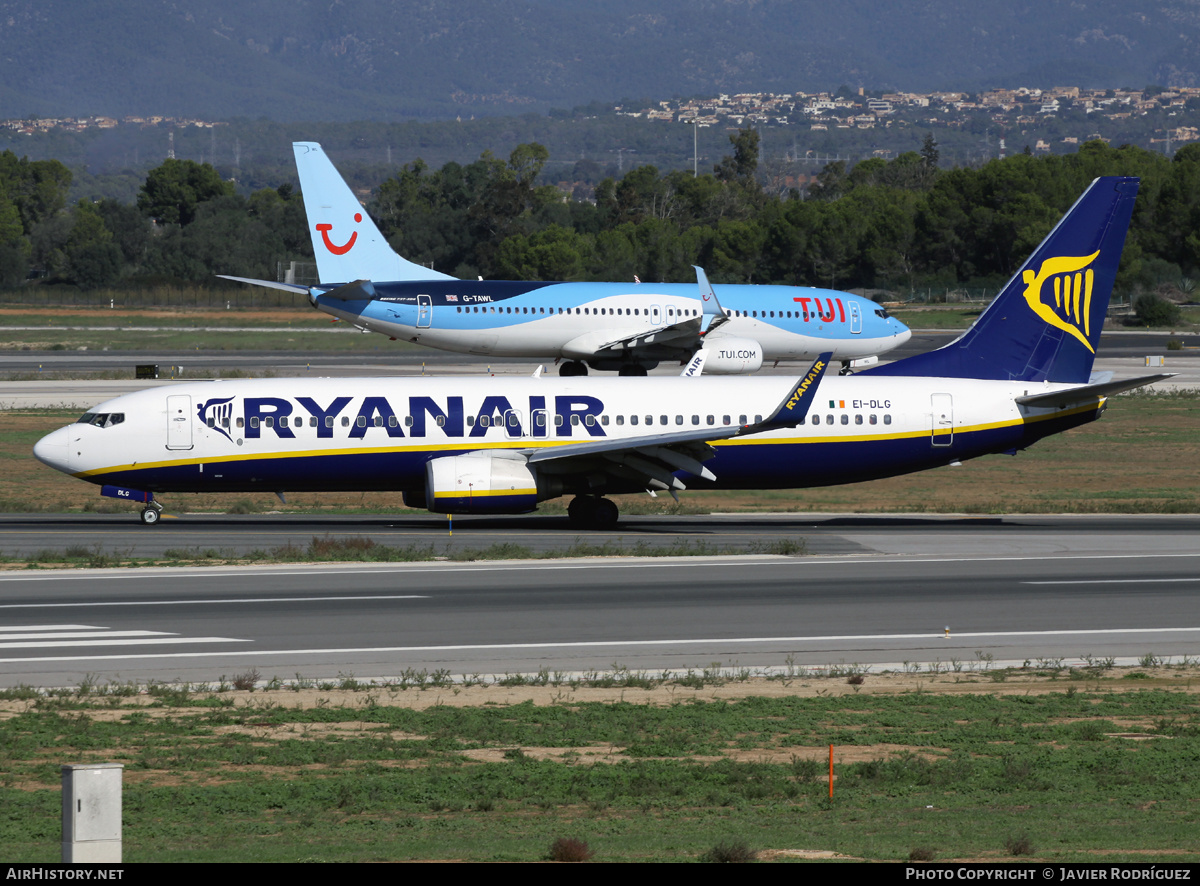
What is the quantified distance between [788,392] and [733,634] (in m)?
14.2

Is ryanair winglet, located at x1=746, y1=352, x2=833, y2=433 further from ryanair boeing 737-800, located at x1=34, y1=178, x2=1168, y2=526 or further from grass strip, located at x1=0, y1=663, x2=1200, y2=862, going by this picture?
grass strip, located at x1=0, y1=663, x2=1200, y2=862

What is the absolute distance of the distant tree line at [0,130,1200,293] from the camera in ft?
435

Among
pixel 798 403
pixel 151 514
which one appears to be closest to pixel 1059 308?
pixel 798 403

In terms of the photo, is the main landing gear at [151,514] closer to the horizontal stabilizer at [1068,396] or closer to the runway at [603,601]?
the runway at [603,601]

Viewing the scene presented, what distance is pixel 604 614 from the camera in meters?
24.8

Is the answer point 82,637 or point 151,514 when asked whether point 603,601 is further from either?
point 151,514

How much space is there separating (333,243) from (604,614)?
4274 cm

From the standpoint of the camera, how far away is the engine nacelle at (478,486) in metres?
33.1

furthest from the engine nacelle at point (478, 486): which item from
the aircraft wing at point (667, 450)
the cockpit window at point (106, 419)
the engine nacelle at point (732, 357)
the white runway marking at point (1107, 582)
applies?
the engine nacelle at point (732, 357)

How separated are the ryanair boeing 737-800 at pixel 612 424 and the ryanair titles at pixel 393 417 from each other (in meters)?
0.04

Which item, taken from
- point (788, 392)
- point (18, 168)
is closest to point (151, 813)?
point (788, 392)

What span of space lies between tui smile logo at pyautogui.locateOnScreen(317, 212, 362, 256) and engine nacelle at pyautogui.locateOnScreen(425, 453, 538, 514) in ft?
107

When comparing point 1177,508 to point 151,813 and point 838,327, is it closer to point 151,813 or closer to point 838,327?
point 838,327

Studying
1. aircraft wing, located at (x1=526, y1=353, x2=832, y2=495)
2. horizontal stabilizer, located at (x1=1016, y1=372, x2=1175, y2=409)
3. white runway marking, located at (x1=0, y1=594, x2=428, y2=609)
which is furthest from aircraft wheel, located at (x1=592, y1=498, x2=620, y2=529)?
horizontal stabilizer, located at (x1=1016, y1=372, x2=1175, y2=409)
